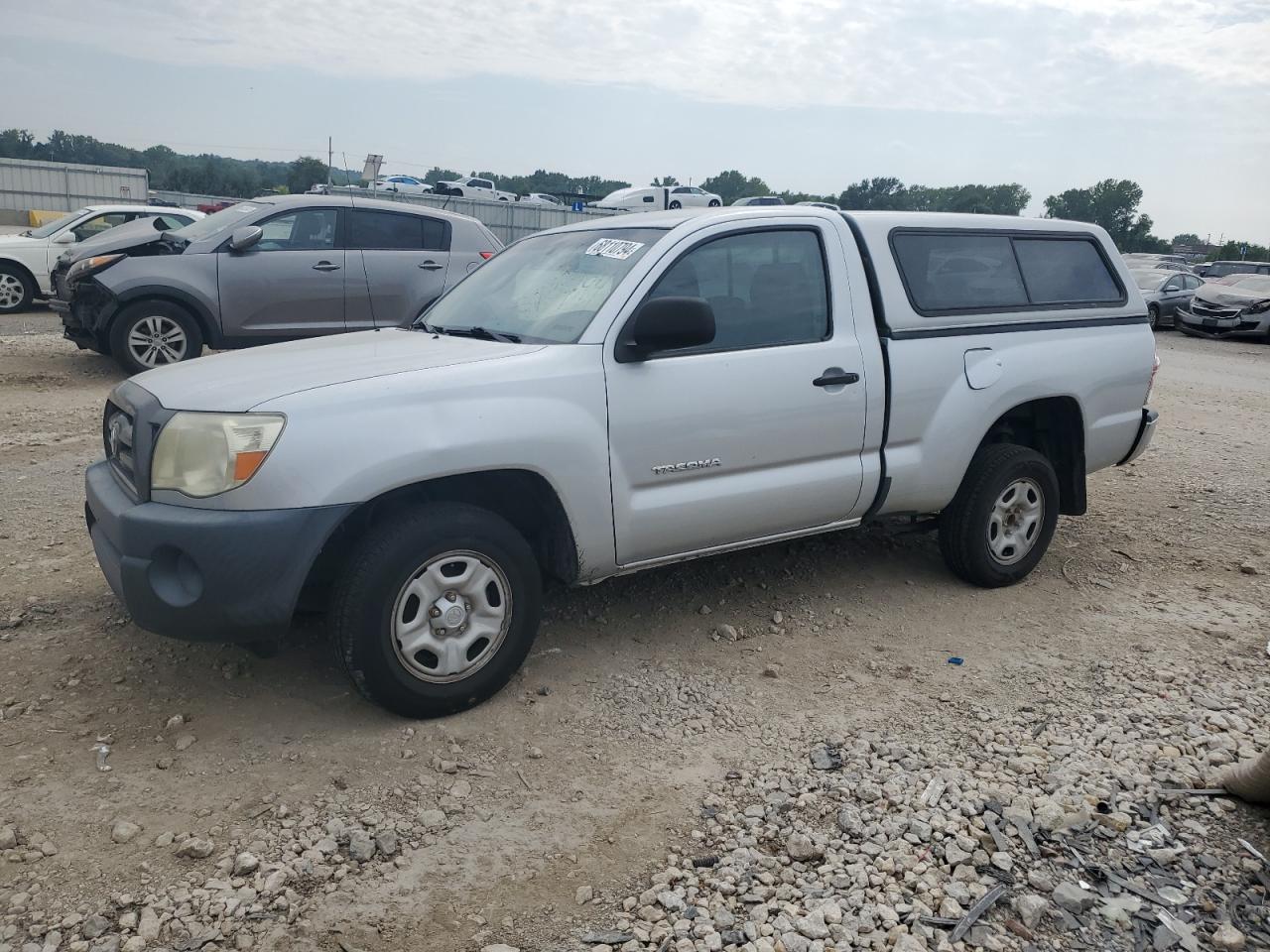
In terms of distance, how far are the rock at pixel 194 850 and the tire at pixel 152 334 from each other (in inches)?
289

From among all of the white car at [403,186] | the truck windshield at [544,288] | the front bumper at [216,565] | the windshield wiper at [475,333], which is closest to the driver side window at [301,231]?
the truck windshield at [544,288]

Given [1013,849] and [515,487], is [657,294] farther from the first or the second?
[1013,849]

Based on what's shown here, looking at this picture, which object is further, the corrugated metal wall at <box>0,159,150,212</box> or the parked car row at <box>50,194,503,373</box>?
the corrugated metal wall at <box>0,159,150,212</box>

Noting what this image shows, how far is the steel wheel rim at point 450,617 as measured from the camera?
138 inches

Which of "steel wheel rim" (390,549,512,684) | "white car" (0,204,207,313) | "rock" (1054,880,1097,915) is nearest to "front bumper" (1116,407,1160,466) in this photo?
"rock" (1054,880,1097,915)

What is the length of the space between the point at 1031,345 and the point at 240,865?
13.6 ft

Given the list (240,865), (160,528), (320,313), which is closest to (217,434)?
(160,528)

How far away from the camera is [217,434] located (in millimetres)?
3309

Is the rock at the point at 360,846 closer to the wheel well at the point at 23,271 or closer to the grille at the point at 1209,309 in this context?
the wheel well at the point at 23,271

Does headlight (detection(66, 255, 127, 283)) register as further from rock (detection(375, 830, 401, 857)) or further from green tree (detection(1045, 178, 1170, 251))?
green tree (detection(1045, 178, 1170, 251))

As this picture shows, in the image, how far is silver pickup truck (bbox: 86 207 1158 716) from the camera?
3.32 meters

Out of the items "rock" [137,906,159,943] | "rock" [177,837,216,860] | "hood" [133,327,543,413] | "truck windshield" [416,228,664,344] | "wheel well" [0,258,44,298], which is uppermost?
"wheel well" [0,258,44,298]

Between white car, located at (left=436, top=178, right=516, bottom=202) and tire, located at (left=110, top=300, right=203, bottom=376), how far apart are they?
23272mm

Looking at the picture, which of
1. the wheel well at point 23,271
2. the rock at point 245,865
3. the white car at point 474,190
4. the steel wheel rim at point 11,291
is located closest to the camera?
the rock at point 245,865
